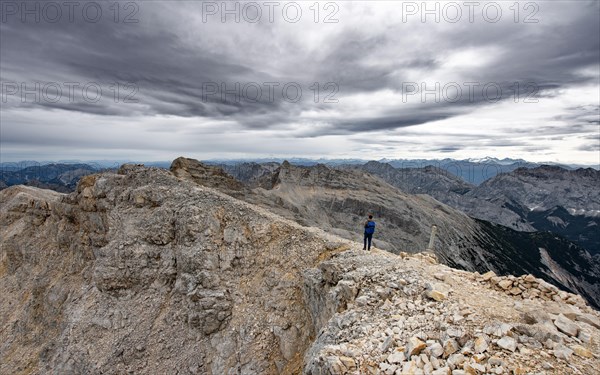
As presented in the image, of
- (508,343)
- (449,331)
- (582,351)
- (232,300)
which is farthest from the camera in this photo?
(232,300)

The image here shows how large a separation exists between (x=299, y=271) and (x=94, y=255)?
24.9 meters

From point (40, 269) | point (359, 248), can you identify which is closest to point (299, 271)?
point (359, 248)

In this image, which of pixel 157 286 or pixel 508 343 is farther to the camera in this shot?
pixel 157 286

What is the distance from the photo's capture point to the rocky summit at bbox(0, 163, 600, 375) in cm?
1245

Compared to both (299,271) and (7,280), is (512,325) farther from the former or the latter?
(7,280)

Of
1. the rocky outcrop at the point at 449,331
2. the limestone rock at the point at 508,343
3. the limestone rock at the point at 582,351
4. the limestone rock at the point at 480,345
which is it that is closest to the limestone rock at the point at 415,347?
the rocky outcrop at the point at 449,331

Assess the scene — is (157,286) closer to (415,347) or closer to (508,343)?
(415,347)

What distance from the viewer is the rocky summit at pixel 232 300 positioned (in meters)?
12.5

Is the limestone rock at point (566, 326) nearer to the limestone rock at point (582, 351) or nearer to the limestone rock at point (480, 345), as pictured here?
the limestone rock at point (582, 351)

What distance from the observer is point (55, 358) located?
29.6 m

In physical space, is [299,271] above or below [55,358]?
above

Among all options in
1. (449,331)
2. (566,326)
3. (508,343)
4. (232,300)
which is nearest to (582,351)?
(566,326)

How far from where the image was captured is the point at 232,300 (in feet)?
91.8

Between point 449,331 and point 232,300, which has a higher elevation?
point 449,331
